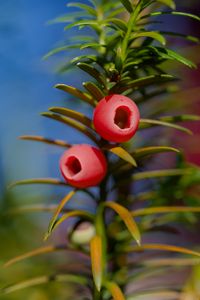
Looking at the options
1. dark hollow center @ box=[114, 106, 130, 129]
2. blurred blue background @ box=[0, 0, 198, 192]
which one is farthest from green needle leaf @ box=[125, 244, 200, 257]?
blurred blue background @ box=[0, 0, 198, 192]

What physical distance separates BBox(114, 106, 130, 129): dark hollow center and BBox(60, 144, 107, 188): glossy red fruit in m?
0.04

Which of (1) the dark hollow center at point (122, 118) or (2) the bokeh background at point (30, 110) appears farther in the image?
(2) the bokeh background at point (30, 110)

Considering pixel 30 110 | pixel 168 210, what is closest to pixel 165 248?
pixel 168 210

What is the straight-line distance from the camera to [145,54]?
16.5 inches

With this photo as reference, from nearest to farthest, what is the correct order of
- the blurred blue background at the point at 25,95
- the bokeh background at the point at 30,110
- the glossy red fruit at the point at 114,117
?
the glossy red fruit at the point at 114,117 < the bokeh background at the point at 30,110 < the blurred blue background at the point at 25,95

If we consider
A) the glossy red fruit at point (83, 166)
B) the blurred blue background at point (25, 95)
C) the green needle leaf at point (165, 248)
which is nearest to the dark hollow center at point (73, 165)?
the glossy red fruit at point (83, 166)

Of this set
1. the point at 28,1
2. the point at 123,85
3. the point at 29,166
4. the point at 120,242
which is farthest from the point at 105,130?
the point at 28,1

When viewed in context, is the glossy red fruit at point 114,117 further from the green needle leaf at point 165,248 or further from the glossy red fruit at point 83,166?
the green needle leaf at point 165,248

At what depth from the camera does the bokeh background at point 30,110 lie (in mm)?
640

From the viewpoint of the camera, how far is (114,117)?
0.39m

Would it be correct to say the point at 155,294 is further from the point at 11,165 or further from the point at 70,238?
the point at 11,165

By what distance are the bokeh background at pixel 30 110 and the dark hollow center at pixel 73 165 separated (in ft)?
0.70

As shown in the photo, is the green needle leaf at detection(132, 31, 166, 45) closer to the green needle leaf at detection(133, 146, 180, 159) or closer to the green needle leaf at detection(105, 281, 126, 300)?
the green needle leaf at detection(133, 146, 180, 159)

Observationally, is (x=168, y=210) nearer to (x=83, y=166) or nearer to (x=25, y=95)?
(x=83, y=166)
